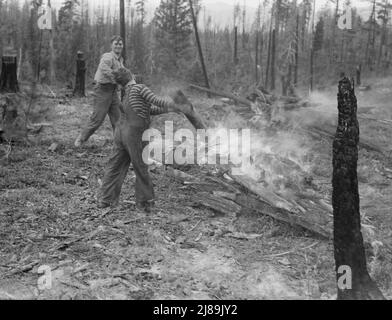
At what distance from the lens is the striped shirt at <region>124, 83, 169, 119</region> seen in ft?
20.7

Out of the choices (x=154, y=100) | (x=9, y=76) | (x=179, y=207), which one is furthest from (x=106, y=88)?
(x=9, y=76)

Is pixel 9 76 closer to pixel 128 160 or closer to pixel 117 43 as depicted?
pixel 117 43

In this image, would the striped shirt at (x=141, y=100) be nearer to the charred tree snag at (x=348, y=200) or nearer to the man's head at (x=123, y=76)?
the man's head at (x=123, y=76)

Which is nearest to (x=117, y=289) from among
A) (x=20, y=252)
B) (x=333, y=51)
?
(x=20, y=252)

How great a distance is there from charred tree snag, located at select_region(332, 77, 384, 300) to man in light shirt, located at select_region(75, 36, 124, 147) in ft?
16.9

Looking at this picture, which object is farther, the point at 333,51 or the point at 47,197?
the point at 333,51

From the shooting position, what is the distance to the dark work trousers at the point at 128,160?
6492mm

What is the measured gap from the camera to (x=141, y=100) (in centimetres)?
647

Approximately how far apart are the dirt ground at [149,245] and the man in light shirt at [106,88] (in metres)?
0.90

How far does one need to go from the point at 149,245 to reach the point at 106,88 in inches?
163

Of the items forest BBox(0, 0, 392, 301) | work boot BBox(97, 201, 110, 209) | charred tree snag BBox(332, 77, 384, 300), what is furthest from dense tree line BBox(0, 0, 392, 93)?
charred tree snag BBox(332, 77, 384, 300)

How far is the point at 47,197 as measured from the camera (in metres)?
7.00
